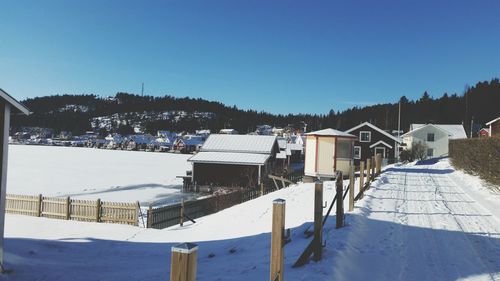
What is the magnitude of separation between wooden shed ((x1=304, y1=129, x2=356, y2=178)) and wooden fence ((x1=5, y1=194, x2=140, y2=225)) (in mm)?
11004

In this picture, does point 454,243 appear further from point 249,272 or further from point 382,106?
point 382,106

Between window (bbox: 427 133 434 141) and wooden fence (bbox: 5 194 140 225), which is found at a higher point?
window (bbox: 427 133 434 141)

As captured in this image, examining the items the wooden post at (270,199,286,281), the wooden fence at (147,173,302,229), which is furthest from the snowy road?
the wooden fence at (147,173,302,229)

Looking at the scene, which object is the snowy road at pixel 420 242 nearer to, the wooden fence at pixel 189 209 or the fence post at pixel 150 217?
the fence post at pixel 150 217

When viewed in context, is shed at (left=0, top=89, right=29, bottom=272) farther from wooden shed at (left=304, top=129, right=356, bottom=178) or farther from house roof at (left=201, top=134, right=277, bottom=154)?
house roof at (left=201, top=134, right=277, bottom=154)

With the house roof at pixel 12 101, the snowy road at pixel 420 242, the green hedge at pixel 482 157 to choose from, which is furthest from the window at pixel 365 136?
the house roof at pixel 12 101

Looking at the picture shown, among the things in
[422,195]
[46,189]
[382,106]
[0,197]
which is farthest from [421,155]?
[382,106]

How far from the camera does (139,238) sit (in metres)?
15.6

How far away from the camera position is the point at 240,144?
43656 mm

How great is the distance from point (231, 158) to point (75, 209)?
72.6ft

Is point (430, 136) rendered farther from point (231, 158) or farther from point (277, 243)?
point (277, 243)

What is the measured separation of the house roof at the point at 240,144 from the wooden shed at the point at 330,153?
17.6 m

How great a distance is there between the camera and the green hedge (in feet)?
52.6

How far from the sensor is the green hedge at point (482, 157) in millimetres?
16025
